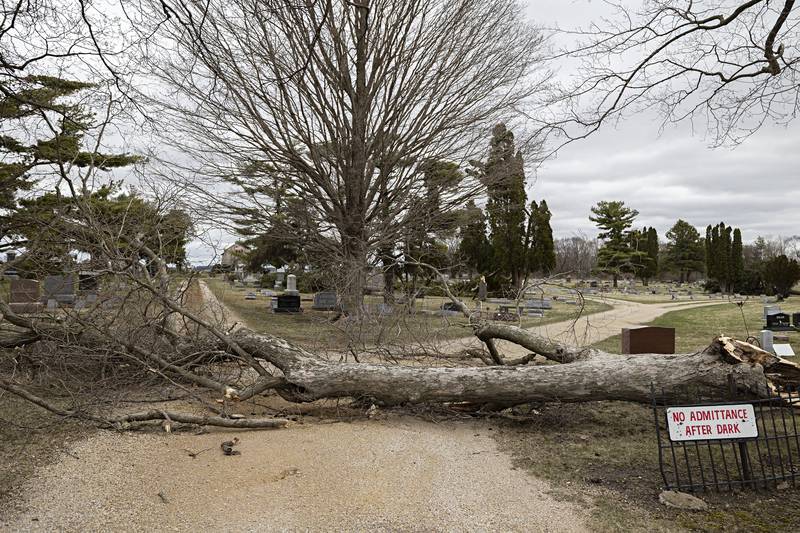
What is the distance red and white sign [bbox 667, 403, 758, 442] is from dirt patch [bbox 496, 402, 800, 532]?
466mm

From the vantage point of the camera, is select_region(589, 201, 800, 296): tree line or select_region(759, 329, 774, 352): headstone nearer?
select_region(759, 329, 774, 352): headstone

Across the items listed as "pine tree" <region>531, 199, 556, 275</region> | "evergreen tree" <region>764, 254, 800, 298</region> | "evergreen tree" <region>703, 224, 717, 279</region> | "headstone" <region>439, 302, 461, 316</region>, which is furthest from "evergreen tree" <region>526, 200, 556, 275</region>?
"evergreen tree" <region>703, 224, 717, 279</region>

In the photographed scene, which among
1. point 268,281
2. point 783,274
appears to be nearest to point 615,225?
point 783,274

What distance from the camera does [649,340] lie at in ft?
32.5

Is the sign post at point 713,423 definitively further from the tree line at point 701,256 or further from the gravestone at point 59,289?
the tree line at point 701,256

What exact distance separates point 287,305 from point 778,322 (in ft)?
53.0

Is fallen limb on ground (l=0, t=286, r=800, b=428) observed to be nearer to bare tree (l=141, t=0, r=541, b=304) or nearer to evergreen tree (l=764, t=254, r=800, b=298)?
bare tree (l=141, t=0, r=541, b=304)

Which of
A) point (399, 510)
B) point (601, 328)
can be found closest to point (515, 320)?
point (601, 328)

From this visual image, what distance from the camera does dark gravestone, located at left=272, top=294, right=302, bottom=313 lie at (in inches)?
810

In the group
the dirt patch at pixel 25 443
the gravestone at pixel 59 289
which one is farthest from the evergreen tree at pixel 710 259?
the dirt patch at pixel 25 443

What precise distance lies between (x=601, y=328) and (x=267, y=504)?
1558cm

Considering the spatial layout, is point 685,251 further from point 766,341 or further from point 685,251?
point 766,341

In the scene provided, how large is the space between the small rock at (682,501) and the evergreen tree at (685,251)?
62630 mm

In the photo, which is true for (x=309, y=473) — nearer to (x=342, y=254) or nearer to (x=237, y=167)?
(x=342, y=254)
